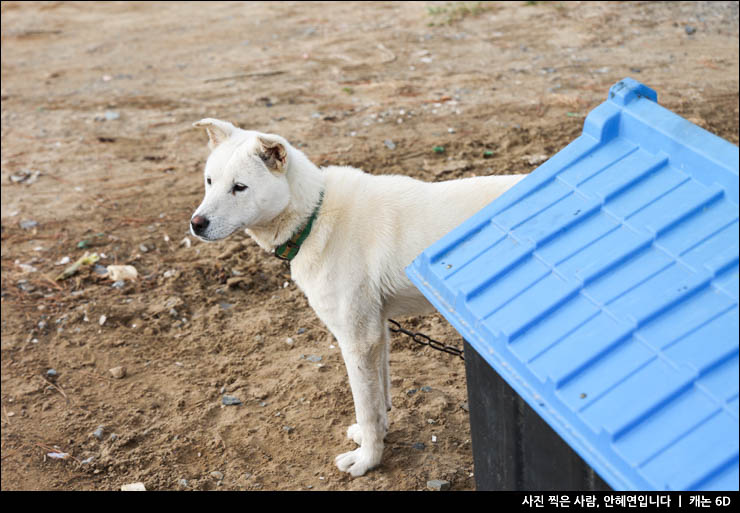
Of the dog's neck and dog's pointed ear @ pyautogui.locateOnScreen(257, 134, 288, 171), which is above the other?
dog's pointed ear @ pyautogui.locateOnScreen(257, 134, 288, 171)

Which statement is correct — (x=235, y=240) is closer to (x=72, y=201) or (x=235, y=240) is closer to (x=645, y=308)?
(x=72, y=201)

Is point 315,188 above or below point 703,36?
above

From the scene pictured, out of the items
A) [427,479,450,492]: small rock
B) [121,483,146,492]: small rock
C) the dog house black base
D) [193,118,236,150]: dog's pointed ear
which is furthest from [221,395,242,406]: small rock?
the dog house black base

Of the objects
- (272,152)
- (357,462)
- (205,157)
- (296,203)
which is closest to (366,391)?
(357,462)

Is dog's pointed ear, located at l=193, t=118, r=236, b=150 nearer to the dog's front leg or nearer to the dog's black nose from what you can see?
the dog's black nose

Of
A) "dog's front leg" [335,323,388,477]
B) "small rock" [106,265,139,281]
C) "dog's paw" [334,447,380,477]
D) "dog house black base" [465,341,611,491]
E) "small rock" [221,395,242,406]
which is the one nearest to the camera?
"dog house black base" [465,341,611,491]

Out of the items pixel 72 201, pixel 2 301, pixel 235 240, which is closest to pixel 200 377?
pixel 235 240

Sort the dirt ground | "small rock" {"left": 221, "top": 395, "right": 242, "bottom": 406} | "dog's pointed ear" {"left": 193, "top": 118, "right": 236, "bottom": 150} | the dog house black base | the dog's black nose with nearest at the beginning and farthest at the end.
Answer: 1. the dog house black base
2. the dog's black nose
3. "dog's pointed ear" {"left": 193, "top": 118, "right": 236, "bottom": 150}
4. the dirt ground
5. "small rock" {"left": 221, "top": 395, "right": 242, "bottom": 406}

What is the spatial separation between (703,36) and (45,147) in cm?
862

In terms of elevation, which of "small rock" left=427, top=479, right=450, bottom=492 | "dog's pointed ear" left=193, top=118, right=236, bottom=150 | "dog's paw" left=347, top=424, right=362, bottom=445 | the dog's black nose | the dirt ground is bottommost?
the dirt ground

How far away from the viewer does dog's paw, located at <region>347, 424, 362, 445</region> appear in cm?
401

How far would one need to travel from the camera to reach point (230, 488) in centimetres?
381

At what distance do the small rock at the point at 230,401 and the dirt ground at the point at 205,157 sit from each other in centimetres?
5

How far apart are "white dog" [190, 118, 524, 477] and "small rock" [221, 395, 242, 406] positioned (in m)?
1.09
